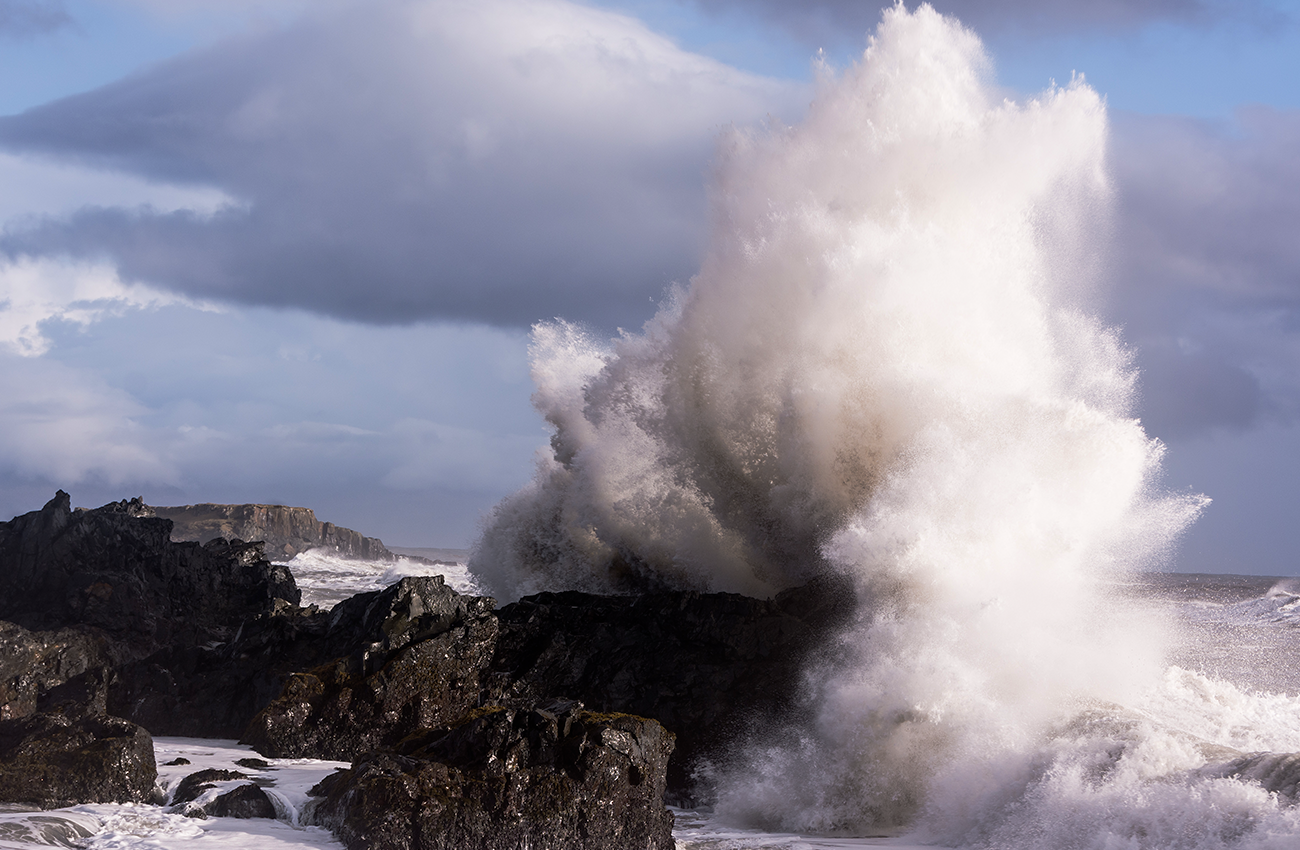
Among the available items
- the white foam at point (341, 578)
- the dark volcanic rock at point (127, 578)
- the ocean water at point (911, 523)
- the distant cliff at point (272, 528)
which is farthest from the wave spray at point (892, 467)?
the distant cliff at point (272, 528)

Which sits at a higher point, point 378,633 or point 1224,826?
point 378,633

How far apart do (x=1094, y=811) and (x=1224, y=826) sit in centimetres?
102

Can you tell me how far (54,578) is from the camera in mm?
18688

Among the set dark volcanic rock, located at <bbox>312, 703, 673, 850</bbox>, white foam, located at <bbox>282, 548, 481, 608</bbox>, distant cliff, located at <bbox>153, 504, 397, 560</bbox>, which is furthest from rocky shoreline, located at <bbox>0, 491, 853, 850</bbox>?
distant cliff, located at <bbox>153, 504, 397, 560</bbox>

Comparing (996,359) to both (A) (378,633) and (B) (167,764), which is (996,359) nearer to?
(A) (378,633)

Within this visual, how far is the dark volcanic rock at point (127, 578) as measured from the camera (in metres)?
17.2

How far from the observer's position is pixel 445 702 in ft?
38.5

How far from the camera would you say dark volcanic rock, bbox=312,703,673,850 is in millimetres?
8148

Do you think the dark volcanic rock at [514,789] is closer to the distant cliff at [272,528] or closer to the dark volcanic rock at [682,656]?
the dark volcanic rock at [682,656]

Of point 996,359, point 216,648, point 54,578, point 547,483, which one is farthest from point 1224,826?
point 54,578

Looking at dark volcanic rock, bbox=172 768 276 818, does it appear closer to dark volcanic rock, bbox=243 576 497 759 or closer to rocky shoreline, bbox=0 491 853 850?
rocky shoreline, bbox=0 491 853 850

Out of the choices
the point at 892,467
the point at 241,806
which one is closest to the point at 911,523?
the point at 892,467

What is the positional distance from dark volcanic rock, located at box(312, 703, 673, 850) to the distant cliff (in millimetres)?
51809

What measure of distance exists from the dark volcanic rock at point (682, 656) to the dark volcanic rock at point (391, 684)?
1.42 feet
